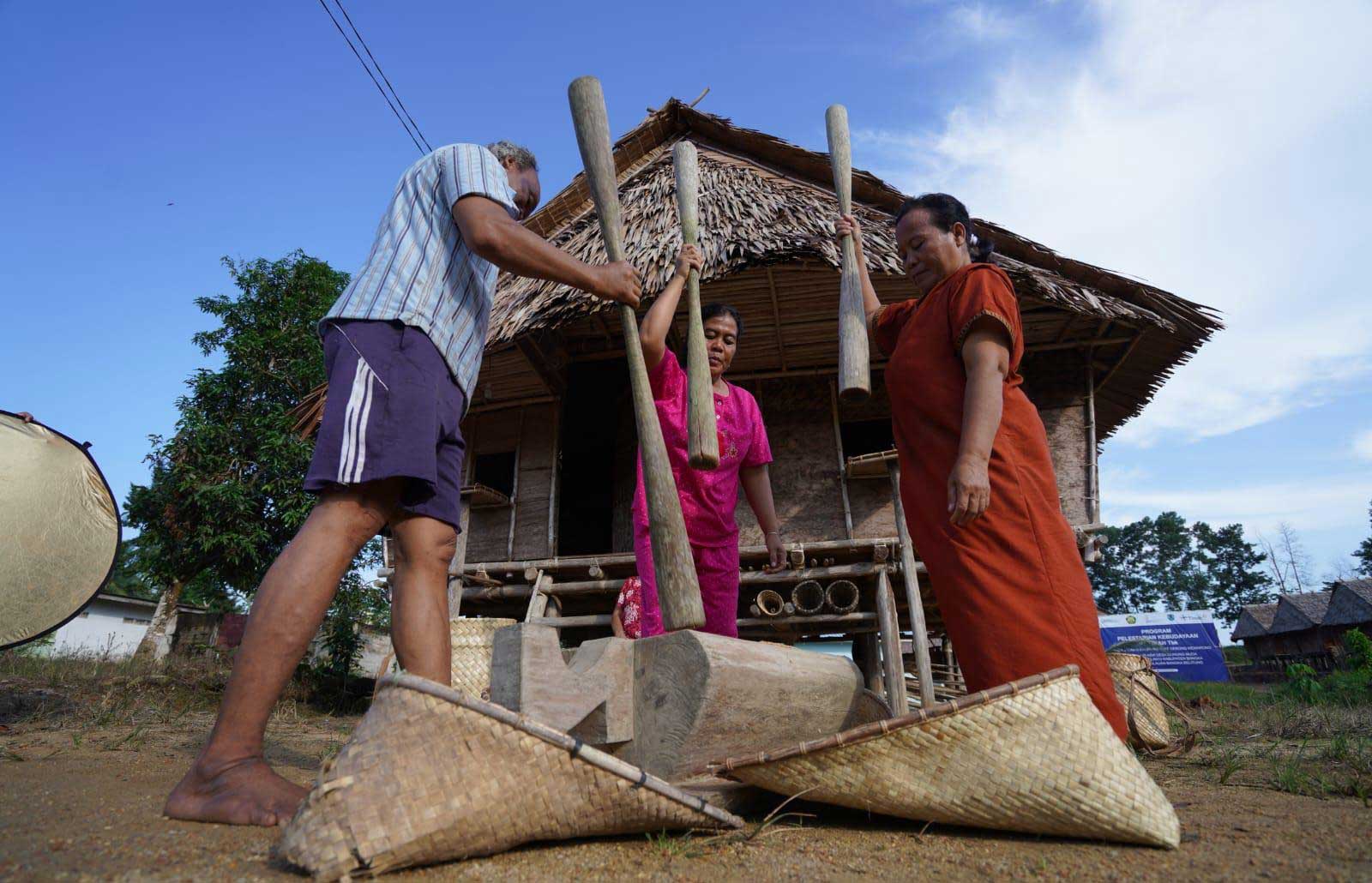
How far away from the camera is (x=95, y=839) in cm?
111

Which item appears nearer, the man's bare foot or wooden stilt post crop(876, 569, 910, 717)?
the man's bare foot

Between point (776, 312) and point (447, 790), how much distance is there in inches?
190

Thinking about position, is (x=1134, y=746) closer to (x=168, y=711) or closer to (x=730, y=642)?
(x=730, y=642)

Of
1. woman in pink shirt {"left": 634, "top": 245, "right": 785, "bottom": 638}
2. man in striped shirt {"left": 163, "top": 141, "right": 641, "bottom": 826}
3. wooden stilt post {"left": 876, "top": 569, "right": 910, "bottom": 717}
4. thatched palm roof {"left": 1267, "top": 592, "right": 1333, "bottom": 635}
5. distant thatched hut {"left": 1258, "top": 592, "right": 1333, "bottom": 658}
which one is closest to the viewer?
man in striped shirt {"left": 163, "top": 141, "right": 641, "bottom": 826}

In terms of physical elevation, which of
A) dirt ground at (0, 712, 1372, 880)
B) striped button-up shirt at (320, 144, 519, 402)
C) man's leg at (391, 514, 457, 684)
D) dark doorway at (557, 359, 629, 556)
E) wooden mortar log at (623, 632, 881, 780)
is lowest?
dirt ground at (0, 712, 1372, 880)

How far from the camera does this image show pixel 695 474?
8.56ft

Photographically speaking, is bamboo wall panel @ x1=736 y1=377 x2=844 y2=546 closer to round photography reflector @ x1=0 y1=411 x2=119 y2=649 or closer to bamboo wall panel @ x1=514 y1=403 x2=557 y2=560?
bamboo wall panel @ x1=514 y1=403 x2=557 y2=560

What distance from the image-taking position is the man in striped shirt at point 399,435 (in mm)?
1362

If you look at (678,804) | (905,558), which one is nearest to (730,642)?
(678,804)

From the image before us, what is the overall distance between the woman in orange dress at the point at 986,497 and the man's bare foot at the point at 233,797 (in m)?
1.45

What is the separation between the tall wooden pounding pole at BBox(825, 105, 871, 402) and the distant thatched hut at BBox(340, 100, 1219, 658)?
2.04m

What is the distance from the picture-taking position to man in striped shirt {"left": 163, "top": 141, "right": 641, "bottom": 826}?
1.36m

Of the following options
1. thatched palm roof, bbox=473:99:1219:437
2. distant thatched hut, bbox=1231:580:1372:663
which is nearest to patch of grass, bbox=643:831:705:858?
thatched palm roof, bbox=473:99:1219:437

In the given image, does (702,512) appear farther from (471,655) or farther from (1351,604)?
(1351,604)
